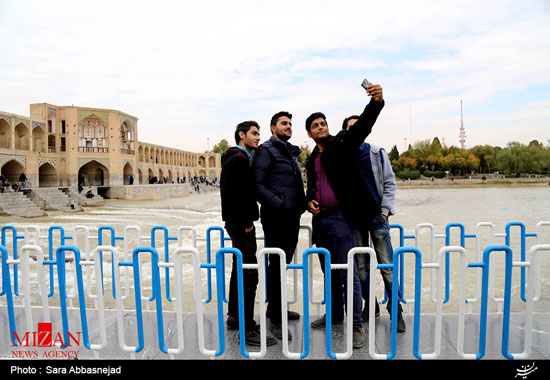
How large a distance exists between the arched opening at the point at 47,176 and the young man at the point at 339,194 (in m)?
35.0

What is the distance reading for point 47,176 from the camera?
32.7 m

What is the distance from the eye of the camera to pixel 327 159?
318cm

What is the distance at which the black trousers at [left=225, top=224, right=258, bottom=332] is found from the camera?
10.5ft

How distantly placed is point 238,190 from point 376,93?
1.41m

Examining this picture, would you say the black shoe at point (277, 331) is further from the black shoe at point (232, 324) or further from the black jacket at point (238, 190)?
the black jacket at point (238, 190)

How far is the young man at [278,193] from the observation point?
324cm

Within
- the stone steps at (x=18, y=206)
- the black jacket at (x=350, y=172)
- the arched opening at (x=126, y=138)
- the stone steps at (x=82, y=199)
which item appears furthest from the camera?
the arched opening at (x=126, y=138)

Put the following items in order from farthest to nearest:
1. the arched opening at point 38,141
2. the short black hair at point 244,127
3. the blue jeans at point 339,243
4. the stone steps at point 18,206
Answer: the arched opening at point 38,141 < the stone steps at point 18,206 < the short black hair at point 244,127 < the blue jeans at point 339,243

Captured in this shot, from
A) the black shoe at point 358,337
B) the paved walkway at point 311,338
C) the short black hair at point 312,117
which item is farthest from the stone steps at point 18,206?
the black shoe at point 358,337

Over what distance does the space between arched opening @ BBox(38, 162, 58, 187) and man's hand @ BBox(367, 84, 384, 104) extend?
3555 cm

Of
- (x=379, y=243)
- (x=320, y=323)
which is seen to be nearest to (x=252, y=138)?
(x=379, y=243)

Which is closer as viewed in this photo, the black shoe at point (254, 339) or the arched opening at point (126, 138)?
the black shoe at point (254, 339)
